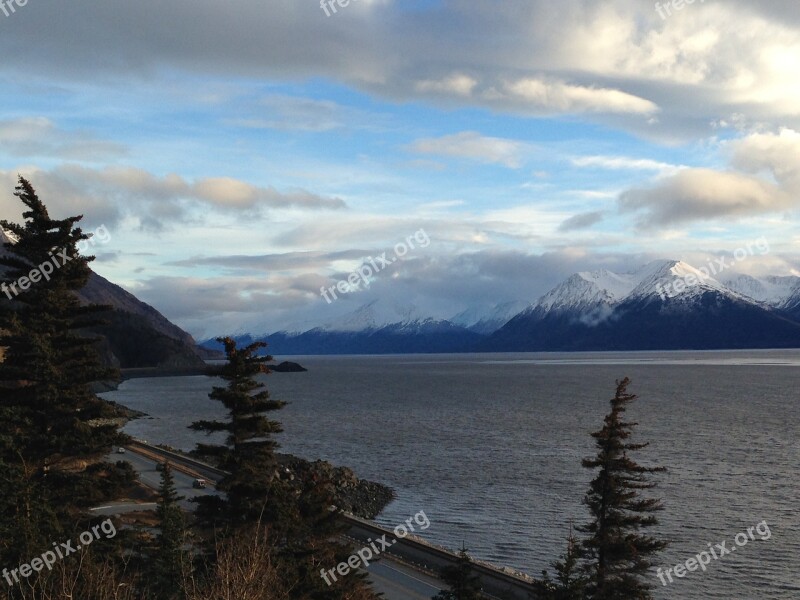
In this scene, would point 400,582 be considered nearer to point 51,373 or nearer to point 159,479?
point 51,373

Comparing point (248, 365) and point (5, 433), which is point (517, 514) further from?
point (5, 433)

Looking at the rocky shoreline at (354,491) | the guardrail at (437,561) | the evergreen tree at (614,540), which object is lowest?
the rocky shoreline at (354,491)

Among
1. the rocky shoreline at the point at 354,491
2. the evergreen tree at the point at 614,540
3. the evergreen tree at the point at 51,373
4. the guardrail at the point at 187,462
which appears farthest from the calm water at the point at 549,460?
the evergreen tree at the point at 51,373

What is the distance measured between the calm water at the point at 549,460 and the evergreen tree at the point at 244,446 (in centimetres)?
2535

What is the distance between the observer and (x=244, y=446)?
77.4 feet

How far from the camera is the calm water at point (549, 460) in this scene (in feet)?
151

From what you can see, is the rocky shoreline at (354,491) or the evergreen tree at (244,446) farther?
the rocky shoreline at (354,491)

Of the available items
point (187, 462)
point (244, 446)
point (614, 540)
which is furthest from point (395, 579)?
point (187, 462)

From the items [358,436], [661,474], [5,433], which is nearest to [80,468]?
[5,433]

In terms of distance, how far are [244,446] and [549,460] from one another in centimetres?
5824

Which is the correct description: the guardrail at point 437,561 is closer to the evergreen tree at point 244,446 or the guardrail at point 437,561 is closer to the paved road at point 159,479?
the evergreen tree at point 244,446

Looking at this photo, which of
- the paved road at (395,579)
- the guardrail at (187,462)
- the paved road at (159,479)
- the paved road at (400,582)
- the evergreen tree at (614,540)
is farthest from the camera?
the guardrail at (187,462)

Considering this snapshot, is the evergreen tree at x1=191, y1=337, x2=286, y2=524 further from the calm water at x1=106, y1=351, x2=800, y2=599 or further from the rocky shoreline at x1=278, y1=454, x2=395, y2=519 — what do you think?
the rocky shoreline at x1=278, y1=454, x2=395, y2=519

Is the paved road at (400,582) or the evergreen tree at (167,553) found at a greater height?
the evergreen tree at (167,553)
